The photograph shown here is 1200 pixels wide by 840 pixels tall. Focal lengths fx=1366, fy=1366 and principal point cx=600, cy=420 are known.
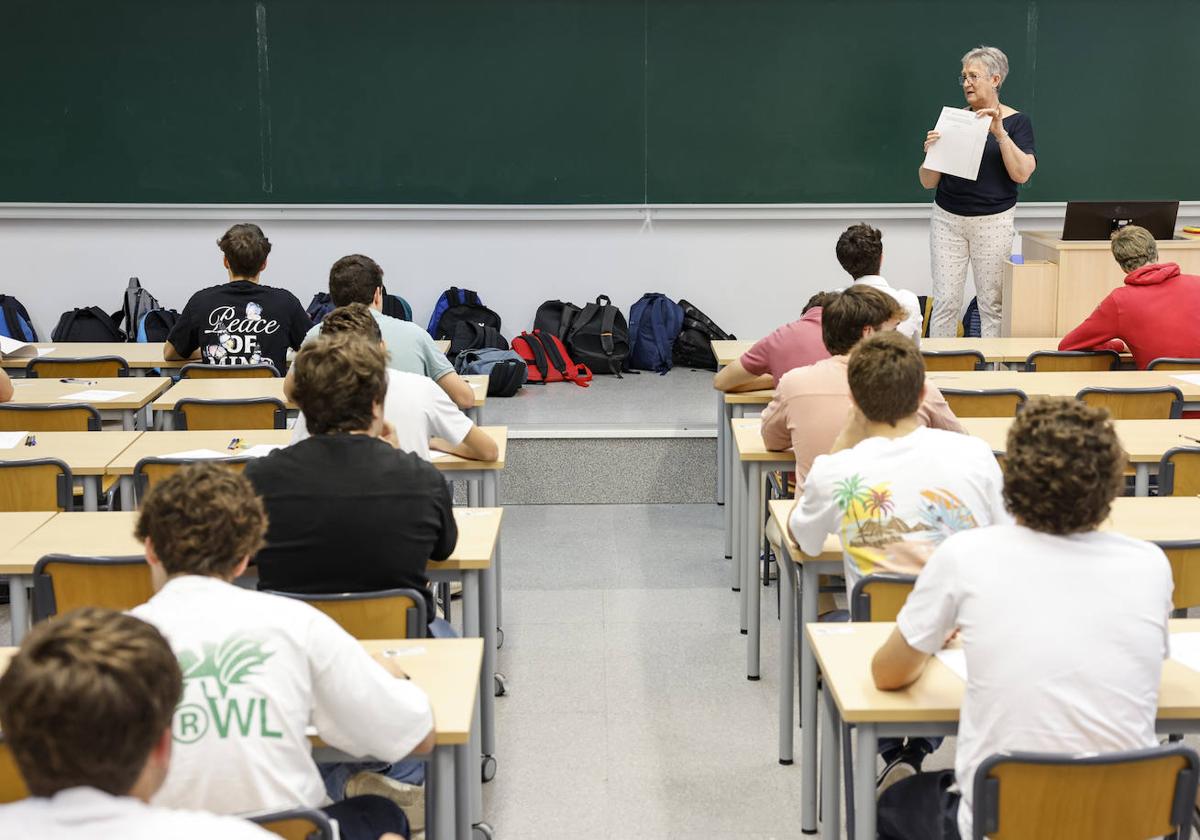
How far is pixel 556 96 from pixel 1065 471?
6675 mm

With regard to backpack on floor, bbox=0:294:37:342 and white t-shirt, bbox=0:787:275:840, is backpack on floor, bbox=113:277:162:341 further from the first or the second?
white t-shirt, bbox=0:787:275:840

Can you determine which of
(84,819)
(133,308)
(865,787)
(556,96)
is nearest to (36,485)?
(865,787)

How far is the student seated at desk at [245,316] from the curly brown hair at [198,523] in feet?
11.8

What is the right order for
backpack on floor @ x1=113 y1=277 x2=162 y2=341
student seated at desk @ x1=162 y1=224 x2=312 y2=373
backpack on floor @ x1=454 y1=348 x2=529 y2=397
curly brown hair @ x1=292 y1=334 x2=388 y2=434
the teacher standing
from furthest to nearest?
backpack on floor @ x1=113 y1=277 x2=162 y2=341
backpack on floor @ x1=454 y1=348 x2=529 y2=397
the teacher standing
student seated at desk @ x1=162 y1=224 x2=312 y2=373
curly brown hair @ x1=292 y1=334 x2=388 y2=434

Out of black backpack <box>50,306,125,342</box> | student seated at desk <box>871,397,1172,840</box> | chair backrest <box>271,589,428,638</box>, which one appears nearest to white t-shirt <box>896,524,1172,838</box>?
student seated at desk <box>871,397,1172,840</box>

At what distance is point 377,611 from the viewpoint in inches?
114

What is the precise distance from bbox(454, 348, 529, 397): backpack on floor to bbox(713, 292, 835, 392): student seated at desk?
2729 millimetres

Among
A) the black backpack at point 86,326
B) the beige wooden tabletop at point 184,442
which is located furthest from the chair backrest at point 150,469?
the black backpack at point 86,326

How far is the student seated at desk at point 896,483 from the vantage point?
3061 mm

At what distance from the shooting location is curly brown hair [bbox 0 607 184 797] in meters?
1.51

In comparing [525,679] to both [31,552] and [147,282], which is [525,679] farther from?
[147,282]

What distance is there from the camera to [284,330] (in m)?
5.86

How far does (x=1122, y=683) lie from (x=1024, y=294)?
16.3 ft

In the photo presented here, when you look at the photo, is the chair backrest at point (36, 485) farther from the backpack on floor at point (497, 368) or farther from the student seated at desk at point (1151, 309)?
the student seated at desk at point (1151, 309)
